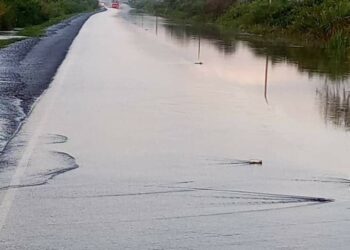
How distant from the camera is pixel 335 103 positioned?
15.3 m

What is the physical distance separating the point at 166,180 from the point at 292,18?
39064 mm

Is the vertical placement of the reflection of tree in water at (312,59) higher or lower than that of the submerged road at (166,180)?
lower

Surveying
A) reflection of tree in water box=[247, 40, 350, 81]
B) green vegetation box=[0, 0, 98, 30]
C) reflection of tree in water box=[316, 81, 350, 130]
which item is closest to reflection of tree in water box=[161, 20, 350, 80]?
reflection of tree in water box=[247, 40, 350, 81]

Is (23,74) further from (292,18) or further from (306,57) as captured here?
(292,18)

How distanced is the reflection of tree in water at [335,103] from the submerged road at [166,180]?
90 cm

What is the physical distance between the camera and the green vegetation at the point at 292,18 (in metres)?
36.5

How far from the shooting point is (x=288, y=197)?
318 inches

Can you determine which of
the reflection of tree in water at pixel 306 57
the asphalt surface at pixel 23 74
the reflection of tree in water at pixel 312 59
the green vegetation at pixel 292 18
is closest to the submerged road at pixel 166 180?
the asphalt surface at pixel 23 74

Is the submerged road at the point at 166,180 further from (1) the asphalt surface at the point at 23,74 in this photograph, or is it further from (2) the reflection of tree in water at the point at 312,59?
(2) the reflection of tree in water at the point at 312,59

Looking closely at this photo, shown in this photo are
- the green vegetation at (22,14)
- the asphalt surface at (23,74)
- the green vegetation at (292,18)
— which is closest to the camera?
the asphalt surface at (23,74)

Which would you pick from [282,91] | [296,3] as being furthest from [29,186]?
[296,3]

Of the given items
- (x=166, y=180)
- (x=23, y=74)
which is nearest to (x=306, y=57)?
(x=23, y=74)

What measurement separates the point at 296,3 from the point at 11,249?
149ft

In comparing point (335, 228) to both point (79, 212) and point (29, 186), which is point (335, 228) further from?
point (29, 186)
